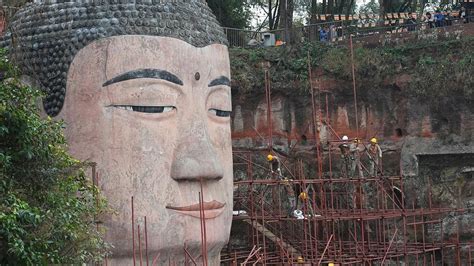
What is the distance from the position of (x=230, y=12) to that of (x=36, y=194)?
18152 mm

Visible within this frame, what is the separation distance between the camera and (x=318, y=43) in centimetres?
2142

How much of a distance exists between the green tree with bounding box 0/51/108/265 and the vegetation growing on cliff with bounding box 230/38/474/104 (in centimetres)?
1217

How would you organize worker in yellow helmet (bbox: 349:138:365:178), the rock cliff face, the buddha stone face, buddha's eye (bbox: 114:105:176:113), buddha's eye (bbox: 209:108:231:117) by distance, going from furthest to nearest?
the rock cliff face
worker in yellow helmet (bbox: 349:138:365:178)
buddha's eye (bbox: 209:108:231:117)
buddha's eye (bbox: 114:105:176:113)
the buddha stone face

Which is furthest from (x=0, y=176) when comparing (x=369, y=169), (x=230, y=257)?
(x=369, y=169)

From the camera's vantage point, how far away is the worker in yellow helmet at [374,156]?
1748cm

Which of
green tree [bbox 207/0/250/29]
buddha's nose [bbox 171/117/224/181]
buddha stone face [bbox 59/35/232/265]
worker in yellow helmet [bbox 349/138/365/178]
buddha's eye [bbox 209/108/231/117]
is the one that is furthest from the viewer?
green tree [bbox 207/0/250/29]

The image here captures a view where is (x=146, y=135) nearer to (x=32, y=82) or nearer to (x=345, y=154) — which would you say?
(x=32, y=82)

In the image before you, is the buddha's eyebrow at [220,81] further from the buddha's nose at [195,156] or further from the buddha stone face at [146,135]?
the buddha's nose at [195,156]

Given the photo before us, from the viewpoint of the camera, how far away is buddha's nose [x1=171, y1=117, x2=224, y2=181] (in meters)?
11.3

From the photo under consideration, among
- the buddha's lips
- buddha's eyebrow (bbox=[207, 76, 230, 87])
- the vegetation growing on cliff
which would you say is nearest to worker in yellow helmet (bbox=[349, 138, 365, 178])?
the vegetation growing on cliff

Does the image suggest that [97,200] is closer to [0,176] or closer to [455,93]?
[0,176]

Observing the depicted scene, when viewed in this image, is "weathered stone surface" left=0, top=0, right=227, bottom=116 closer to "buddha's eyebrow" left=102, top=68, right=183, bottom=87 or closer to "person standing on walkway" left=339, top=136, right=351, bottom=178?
"buddha's eyebrow" left=102, top=68, right=183, bottom=87

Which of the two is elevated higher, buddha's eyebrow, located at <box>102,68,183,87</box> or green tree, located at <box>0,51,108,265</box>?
buddha's eyebrow, located at <box>102,68,183,87</box>

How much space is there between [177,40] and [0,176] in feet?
13.9
